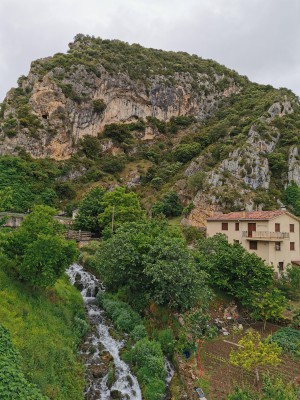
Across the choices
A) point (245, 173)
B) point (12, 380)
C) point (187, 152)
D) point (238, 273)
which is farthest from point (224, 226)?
point (187, 152)

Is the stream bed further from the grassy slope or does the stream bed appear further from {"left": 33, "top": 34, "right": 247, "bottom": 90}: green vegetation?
{"left": 33, "top": 34, "right": 247, "bottom": 90}: green vegetation

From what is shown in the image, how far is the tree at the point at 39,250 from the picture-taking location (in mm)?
18766

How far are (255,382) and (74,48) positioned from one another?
10319 centimetres

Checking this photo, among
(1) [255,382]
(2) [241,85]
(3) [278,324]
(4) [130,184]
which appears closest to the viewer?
(1) [255,382]

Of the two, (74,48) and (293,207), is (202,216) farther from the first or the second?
(74,48)

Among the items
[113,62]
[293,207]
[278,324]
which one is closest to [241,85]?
[113,62]

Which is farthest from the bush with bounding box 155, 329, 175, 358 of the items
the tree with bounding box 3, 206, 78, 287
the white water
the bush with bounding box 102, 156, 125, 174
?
the bush with bounding box 102, 156, 125, 174

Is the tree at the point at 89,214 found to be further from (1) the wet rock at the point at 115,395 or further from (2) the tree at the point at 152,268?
(1) the wet rock at the point at 115,395

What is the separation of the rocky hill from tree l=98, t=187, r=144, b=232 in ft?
60.6

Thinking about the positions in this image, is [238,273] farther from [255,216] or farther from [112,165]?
[112,165]

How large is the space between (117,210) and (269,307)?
2528cm

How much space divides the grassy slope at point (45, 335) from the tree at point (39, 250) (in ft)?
4.28

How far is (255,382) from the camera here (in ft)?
53.2

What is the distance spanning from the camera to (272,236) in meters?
33.5
